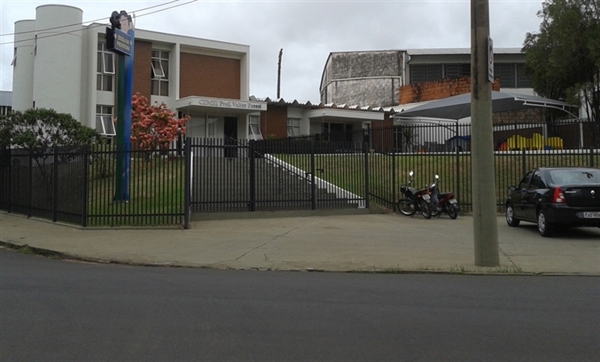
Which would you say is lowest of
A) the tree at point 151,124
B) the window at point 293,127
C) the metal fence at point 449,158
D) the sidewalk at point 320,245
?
the sidewalk at point 320,245

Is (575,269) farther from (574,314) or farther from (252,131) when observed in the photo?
(252,131)

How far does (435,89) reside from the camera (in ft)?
132

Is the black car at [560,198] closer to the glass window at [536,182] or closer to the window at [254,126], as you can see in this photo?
the glass window at [536,182]

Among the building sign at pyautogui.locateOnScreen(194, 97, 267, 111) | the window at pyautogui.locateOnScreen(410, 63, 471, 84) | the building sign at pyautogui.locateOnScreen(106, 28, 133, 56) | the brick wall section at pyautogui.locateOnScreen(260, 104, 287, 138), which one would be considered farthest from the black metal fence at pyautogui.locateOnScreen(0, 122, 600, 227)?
the window at pyautogui.locateOnScreen(410, 63, 471, 84)

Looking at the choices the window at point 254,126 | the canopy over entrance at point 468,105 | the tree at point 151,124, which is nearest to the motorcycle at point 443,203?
the canopy over entrance at point 468,105

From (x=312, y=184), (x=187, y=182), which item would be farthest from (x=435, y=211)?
(x=187, y=182)

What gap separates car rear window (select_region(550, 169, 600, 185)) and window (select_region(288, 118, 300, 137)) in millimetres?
22971

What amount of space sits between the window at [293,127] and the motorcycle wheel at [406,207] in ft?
59.3

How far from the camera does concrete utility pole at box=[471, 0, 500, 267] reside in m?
9.52

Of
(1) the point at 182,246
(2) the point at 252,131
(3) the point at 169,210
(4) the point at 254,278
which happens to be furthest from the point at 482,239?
(2) the point at 252,131

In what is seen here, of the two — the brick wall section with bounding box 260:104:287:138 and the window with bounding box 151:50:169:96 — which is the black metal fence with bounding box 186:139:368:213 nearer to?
the brick wall section with bounding box 260:104:287:138

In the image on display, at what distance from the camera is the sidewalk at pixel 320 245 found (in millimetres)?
10016

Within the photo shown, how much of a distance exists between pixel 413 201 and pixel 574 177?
5.07 meters

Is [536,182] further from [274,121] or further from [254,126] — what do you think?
[254,126]
